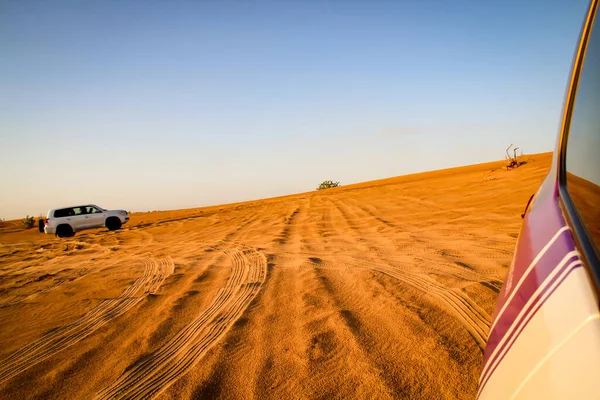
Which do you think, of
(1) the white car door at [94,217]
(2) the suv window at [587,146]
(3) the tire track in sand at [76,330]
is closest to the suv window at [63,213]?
(1) the white car door at [94,217]

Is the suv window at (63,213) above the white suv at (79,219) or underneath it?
above

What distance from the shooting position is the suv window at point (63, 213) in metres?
17.1

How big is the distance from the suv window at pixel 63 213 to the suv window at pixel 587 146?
20425mm

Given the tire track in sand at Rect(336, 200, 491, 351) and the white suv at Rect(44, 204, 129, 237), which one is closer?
the tire track in sand at Rect(336, 200, 491, 351)

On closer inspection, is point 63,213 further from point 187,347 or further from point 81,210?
point 187,347

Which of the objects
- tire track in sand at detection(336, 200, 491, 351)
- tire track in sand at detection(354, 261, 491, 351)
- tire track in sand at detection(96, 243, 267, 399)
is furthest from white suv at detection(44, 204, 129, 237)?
tire track in sand at detection(354, 261, 491, 351)

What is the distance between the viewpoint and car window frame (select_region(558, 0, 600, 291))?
871 millimetres

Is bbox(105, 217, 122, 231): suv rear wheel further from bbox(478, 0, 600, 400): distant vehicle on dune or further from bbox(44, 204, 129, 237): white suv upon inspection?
bbox(478, 0, 600, 400): distant vehicle on dune

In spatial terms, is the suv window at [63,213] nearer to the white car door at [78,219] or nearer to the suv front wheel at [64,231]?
the white car door at [78,219]

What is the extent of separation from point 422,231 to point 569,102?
678cm

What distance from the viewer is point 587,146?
1.26 meters

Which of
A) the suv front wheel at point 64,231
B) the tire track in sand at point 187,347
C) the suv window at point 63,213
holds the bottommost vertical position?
the tire track in sand at point 187,347

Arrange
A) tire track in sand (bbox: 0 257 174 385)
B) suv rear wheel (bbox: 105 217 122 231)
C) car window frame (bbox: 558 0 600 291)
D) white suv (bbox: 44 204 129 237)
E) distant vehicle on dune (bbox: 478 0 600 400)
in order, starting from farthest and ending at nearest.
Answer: suv rear wheel (bbox: 105 217 122 231), white suv (bbox: 44 204 129 237), tire track in sand (bbox: 0 257 174 385), car window frame (bbox: 558 0 600 291), distant vehicle on dune (bbox: 478 0 600 400)

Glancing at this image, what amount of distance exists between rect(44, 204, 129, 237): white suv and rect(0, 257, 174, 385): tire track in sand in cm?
1498
